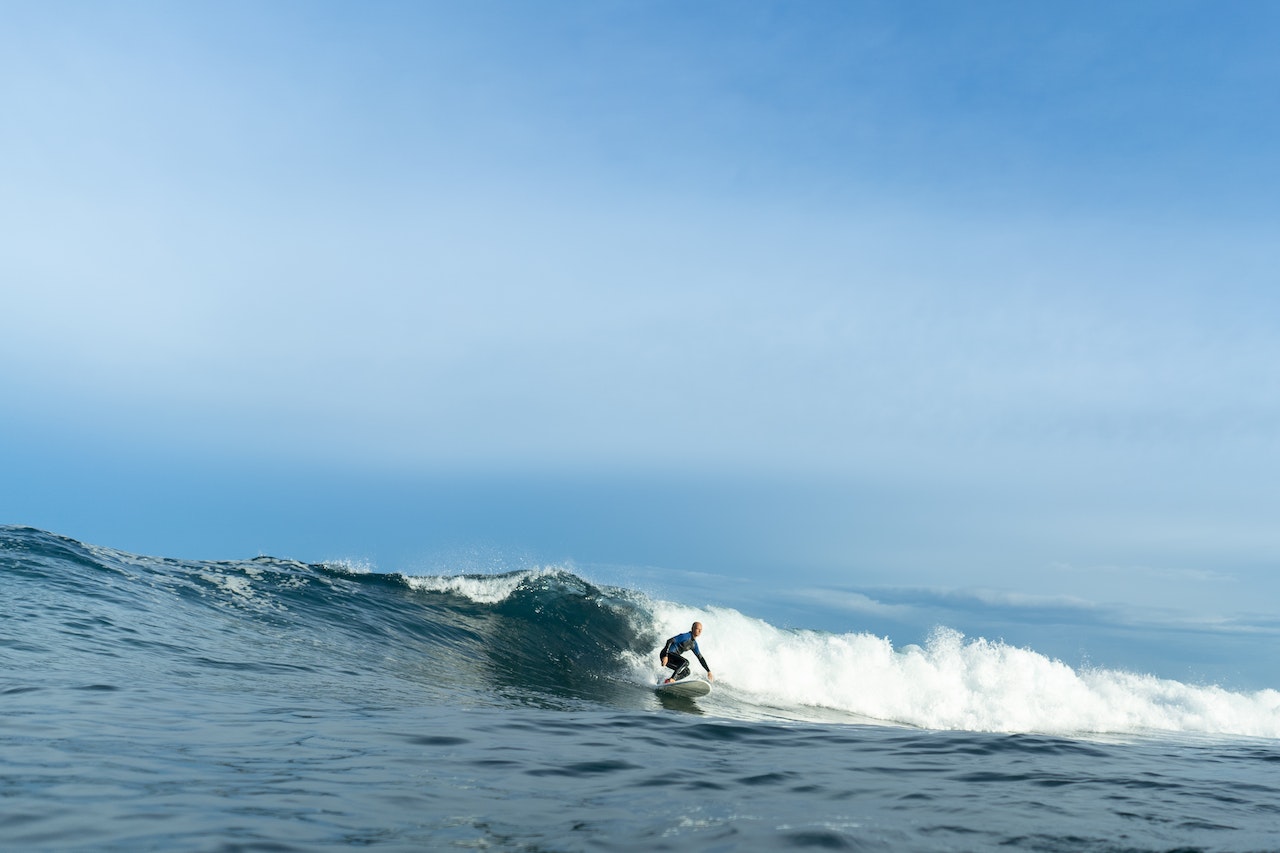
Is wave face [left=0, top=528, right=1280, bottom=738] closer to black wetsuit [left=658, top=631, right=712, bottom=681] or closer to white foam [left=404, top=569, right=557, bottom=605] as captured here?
white foam [left=404, top=569, right=557, bottom=605]

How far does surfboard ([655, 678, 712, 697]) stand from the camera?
1889cm

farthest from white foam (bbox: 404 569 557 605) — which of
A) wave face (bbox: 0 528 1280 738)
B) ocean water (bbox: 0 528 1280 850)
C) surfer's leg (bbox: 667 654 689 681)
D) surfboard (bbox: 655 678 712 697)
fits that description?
surfboard (bbox: 655 678 712 697)

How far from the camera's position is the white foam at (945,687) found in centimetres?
2270

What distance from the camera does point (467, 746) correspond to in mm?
9570

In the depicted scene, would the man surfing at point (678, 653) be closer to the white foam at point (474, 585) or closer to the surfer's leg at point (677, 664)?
the surfer's leg at point (677, 664)

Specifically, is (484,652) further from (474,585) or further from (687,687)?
(474,585)

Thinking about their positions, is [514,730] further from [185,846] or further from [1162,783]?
[1162,783]

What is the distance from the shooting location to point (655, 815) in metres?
6.91

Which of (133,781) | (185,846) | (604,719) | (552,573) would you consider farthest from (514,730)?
(552,573)

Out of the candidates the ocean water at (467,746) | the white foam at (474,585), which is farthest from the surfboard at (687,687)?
the white foam at (474,585)

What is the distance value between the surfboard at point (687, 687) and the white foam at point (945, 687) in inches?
67.1

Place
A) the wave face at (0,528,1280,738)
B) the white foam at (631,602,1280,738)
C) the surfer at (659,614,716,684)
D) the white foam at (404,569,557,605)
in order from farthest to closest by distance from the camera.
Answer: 1. the white foam at (404,569,557,605)
2. the white foam at (631,602,1280,738)
3. the surfer at (659,614,716,684)
4. the wave face at (0,528,1280,738)

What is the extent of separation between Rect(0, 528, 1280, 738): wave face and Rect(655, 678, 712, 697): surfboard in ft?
1.77

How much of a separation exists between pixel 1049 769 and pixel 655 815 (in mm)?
5706
